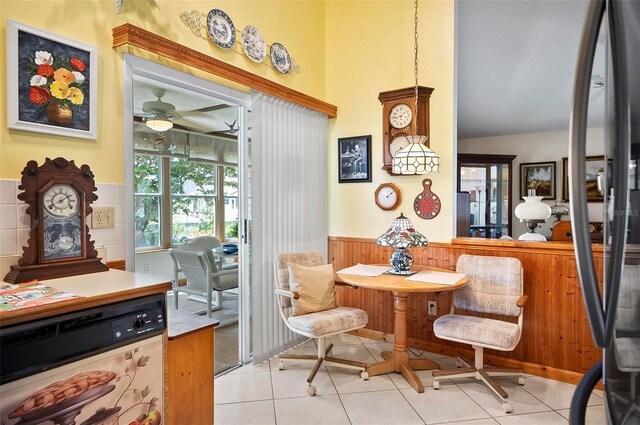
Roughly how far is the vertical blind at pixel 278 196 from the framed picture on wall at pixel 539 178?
4685 mm

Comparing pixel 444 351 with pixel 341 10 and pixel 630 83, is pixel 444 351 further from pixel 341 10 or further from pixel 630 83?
pixel 341 10

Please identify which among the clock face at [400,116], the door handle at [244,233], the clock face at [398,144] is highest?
the clock face at [400,116]

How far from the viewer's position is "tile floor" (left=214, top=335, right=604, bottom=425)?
2252mm

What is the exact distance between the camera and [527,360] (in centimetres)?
288

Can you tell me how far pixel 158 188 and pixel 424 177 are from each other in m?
4.09

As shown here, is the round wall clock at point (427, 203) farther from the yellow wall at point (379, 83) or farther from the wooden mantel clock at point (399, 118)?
the wooden mantel clock at point (399, 118)

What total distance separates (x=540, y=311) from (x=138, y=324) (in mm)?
2709

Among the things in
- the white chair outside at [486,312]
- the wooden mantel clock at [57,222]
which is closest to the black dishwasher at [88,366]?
the wooden mantel clock at [57,222]

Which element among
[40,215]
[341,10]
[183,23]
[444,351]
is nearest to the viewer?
[40,215]

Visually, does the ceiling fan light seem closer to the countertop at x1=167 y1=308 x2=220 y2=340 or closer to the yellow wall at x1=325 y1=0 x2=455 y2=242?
the yellow wall at x1=325 y1=0 x2=455 y2=242

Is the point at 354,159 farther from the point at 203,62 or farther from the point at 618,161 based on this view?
the point at 618,161

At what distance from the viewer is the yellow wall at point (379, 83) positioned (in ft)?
10.5

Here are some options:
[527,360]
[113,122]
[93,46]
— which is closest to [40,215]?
[113,122]

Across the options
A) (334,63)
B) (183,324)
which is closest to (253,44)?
(334,63)
